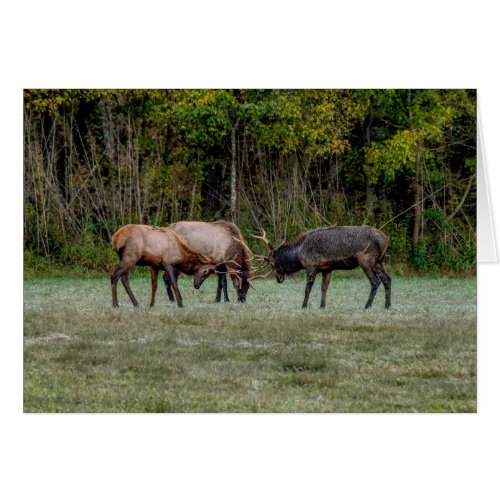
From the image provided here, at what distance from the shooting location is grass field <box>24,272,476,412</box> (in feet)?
36.7

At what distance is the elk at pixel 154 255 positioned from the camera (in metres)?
15.8

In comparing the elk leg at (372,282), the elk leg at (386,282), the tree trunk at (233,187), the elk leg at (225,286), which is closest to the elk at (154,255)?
the elk leg at (225,286)

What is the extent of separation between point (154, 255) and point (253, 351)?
3.60 m

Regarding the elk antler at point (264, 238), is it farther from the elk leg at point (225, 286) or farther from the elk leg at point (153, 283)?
the elk leg at point (153, 283)

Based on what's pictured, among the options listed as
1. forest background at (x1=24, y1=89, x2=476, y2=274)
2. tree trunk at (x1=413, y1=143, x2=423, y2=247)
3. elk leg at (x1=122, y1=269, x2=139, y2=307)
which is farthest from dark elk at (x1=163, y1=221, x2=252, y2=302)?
tree trunk at (x1=413, y1=143, x2=423, y2=247)

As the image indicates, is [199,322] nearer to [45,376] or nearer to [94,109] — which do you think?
[45,376]

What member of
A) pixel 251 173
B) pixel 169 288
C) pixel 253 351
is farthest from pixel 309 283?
pixel 253 351

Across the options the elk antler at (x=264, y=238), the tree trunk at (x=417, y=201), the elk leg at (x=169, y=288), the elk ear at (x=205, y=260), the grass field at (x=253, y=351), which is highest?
the tree trunk at (x=417, y=201)

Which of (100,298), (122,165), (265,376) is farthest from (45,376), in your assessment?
(122,165)

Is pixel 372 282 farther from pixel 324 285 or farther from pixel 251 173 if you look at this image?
pixel 251 173

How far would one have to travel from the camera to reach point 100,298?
1606 centimetres

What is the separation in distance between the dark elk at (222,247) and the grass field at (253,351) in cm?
30

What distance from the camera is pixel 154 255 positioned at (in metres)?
16.1
